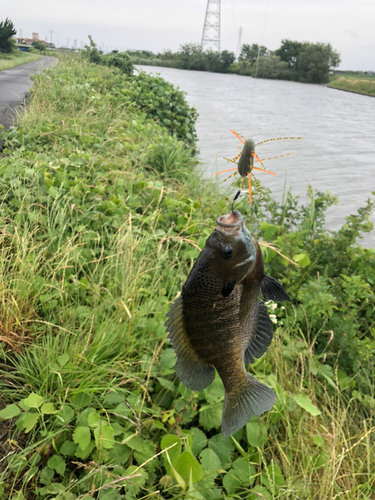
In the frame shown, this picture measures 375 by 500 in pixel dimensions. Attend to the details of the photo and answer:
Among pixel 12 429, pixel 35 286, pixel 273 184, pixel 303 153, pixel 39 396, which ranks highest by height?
pixel 303 153

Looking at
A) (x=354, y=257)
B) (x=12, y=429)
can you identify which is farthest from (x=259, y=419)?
(x=354, y=257)

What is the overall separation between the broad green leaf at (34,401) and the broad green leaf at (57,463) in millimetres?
270

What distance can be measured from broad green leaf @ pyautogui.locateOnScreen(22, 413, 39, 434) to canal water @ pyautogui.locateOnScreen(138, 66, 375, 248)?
3.28 meters

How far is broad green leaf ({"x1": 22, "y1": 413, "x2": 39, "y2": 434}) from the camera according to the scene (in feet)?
5.71

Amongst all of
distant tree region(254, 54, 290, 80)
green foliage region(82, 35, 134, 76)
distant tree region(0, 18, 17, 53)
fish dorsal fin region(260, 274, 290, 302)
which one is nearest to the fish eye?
fish dorsal fin region(260, 274, 290, 302)

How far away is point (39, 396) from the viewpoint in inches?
71.5

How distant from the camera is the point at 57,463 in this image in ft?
5.70

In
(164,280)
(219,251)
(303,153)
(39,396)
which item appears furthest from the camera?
(303,153)

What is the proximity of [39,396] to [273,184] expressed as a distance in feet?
21.1

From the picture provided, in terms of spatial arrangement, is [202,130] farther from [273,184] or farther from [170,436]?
[170,436]

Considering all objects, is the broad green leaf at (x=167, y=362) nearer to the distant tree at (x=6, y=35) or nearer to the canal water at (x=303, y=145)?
the canal water at (x=303, y=145)

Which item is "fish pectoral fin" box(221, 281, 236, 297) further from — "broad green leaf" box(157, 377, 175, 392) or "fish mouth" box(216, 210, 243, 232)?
"broad green leaf" box(157, 377, 175, 392)

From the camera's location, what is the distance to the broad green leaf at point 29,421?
1.74 metres

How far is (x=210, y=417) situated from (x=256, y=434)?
10.8 inches
